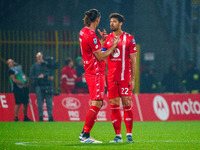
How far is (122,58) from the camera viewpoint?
29.7 feet

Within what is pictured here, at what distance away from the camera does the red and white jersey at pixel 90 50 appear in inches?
341

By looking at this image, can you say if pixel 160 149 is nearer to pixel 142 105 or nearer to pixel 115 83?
pixel 115 83

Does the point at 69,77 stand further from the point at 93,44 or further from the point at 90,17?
the point at 93,44

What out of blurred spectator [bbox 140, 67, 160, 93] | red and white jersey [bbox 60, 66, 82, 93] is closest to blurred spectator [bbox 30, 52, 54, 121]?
red and white jersey [bbox 60, 66, 82, 93]

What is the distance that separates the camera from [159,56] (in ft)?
94.3

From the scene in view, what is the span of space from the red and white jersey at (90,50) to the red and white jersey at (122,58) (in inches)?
14.8

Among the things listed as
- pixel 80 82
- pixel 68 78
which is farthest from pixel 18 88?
pixel 80 82

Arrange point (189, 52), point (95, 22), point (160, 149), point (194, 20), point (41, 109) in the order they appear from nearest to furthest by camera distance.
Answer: point (160, 149) < point (95, 22) < point (41, 109) < point (189, 52) < point (194, 20)

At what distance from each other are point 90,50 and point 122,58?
65 centimetres

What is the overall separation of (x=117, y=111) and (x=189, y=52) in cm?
1897

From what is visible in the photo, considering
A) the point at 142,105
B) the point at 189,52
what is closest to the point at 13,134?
the point at 142,105

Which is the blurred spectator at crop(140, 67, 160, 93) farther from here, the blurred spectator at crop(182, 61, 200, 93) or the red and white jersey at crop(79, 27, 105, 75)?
the red and white jersey at crop(79, 27, 105, 75)

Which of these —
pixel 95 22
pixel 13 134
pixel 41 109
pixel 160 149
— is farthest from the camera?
pixel 41 109

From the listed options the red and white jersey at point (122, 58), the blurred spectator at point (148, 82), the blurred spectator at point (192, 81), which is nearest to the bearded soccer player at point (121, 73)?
the red and white jersey at point (122, 58)
